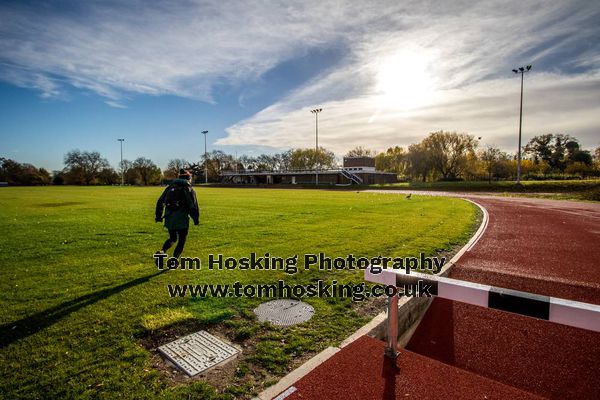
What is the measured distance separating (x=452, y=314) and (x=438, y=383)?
7.51 feet

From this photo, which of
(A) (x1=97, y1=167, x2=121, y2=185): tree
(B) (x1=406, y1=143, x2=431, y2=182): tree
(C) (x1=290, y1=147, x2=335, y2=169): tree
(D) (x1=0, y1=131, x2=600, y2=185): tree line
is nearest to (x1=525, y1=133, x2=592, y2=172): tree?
(D) (x1=0, y1=131, x2=600, y2=185): tree line

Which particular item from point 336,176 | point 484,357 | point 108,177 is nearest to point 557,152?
point 336,176

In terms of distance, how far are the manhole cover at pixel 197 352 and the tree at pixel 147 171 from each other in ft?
352

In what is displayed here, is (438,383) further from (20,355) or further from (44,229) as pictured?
(44,229)

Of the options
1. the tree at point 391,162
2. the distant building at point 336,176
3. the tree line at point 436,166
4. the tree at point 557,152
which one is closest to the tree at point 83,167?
the tree line at point 436,166

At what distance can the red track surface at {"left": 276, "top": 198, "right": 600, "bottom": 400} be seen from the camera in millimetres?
3057

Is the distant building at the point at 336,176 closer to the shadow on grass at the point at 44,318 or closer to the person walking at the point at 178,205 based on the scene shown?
the person walking at the point at 178,205

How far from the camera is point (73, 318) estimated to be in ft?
14.5

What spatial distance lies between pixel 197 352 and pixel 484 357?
3.55 m

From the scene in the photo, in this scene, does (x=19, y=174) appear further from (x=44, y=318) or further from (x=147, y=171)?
(x=44, y=318)

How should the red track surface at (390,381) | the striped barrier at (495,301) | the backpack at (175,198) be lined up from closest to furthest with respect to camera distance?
Answer: the striped barrier at (495,301), the red track surface at (390,381), the backpack at (175,198)

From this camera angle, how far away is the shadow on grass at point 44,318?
3.96 metres

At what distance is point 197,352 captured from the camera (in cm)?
365

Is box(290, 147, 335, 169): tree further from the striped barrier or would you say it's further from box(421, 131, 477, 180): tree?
the striped barrier
